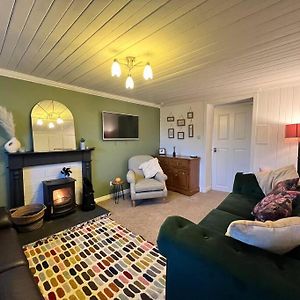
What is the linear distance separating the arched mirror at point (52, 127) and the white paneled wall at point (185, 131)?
2.52 metres

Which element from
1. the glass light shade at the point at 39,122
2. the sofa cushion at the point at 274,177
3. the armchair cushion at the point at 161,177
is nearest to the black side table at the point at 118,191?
the armchair cushion at the point at 161,177

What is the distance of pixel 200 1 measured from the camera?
3.94ft

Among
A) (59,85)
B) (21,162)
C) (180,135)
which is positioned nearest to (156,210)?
(180,135)

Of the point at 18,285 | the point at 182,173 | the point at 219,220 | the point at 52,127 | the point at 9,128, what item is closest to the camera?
the point at 18,285

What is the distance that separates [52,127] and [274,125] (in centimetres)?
385

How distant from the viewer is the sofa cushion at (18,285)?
1014mm

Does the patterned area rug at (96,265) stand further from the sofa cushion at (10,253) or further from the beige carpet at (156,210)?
the sofa cushion at (10,253)

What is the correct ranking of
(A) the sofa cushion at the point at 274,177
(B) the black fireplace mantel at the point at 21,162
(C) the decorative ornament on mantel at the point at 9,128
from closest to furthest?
(A) the sofa cushion at the point at 274,177 < (C) the decorative ornament on mantel at the point at 9,128 < (B) the black fireplace mantel at the point at 21,162

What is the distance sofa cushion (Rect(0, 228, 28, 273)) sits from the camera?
1.28m

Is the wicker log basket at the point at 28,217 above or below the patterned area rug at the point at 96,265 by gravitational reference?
above

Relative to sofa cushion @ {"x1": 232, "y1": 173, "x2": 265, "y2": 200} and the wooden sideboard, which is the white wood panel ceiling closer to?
sofa cushion @ {"x1": 232, "y1": 173, "x2": 265, "y2": 200}

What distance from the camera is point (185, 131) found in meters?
4.57

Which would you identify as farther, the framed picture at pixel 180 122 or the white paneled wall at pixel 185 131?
the framed picture at pixel 180 122

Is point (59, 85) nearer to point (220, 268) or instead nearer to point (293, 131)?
point (220, 268)
